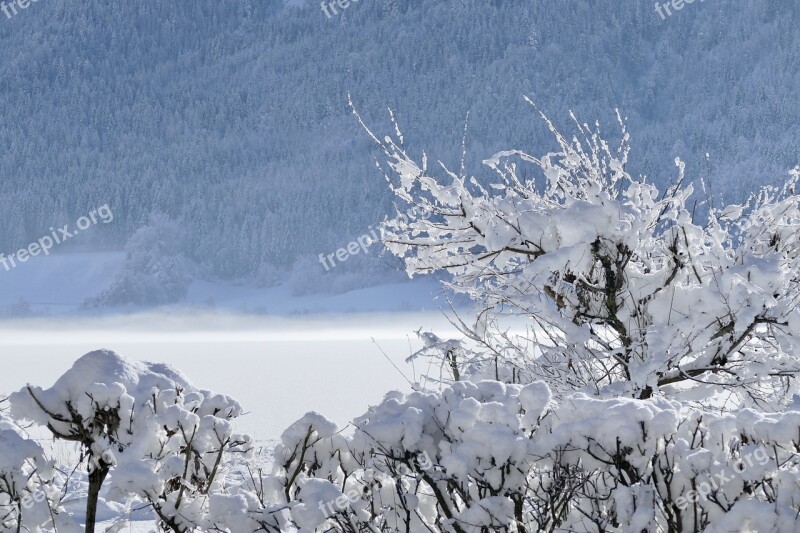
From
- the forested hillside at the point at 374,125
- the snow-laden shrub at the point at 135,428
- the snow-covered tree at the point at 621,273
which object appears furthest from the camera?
the forested hillside at the point at 374,125

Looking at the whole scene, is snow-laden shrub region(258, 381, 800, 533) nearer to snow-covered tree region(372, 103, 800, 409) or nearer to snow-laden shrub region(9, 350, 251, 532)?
snow-laden shrub region(9, 350, 251, 532)

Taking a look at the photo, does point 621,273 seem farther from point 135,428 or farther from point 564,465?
point 135,428

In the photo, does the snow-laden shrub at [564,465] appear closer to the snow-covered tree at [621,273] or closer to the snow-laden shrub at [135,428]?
the snow-laden shrub at [135,428]

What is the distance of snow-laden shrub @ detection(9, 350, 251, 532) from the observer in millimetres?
3660

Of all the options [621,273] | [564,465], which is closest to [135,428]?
[564,465]

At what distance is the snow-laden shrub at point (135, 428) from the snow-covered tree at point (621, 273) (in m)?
1.95

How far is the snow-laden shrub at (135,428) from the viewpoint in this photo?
366 cm

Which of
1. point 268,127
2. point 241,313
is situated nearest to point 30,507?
point 241,313

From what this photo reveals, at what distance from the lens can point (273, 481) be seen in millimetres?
3961

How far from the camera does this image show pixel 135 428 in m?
3.79

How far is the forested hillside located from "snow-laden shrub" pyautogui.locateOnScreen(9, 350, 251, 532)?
106 meters

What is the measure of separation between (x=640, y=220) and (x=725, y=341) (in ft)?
4.06

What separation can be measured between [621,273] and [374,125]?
16915 cm

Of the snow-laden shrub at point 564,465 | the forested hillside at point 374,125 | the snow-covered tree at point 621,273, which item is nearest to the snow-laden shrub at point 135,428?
the snow-laden shrub at point 564,465
